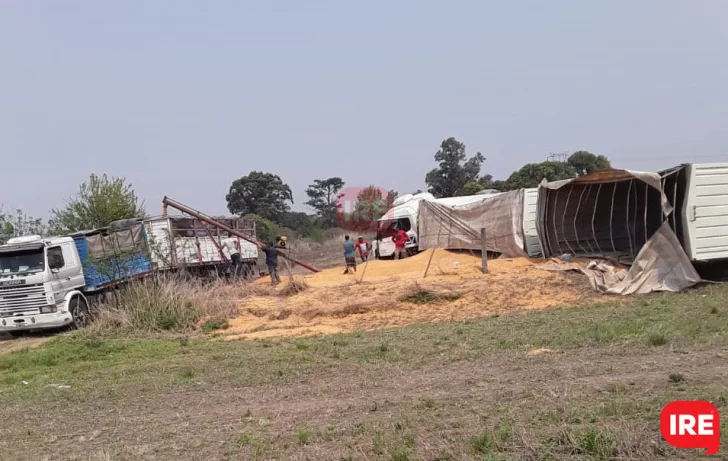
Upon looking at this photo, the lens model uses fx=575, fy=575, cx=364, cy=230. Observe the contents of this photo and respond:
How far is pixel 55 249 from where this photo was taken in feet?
51.4

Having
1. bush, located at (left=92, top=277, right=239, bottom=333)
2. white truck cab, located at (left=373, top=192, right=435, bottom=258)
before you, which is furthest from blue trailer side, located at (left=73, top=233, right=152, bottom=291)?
white truck cab, located at (left=373, top=192, right=435, bottom=258)

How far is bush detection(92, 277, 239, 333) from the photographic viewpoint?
1345 centimetres

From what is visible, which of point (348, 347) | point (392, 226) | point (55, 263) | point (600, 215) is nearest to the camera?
point (348, 347)

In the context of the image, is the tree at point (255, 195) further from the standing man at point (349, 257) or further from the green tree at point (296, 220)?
the standing man at point (349, 257)

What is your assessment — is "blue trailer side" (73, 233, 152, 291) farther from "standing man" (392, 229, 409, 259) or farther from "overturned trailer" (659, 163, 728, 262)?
"overturned trailer" (659, 163, 728, 262)

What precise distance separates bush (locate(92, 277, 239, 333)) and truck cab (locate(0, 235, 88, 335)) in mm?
1645

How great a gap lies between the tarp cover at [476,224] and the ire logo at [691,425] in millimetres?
15277

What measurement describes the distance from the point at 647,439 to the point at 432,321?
803 centimetres

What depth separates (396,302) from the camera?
1355 cm

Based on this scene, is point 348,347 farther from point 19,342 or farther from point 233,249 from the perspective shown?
point 233,249

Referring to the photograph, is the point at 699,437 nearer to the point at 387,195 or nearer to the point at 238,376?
the point at 238,376

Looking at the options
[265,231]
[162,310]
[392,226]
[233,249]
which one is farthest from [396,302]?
[265,231]

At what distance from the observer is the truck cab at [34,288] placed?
49.6 feet

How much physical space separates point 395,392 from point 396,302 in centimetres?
720
